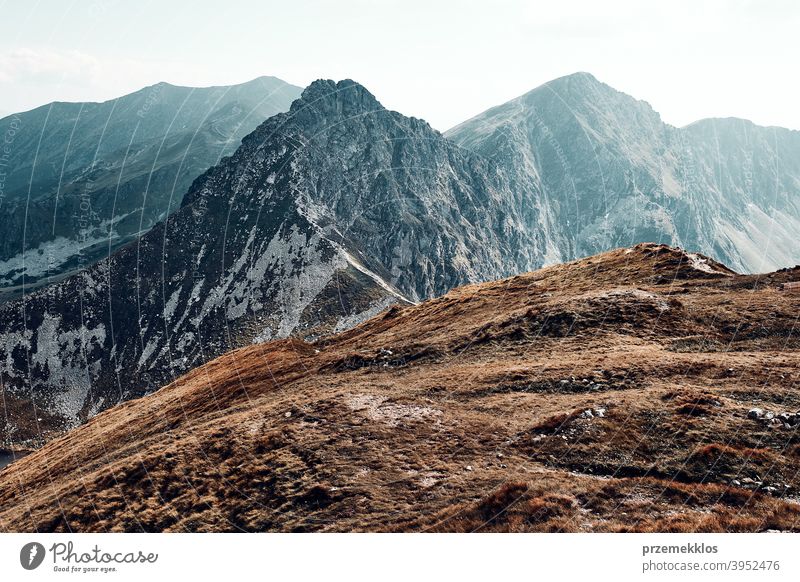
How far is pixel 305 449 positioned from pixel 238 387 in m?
26.9

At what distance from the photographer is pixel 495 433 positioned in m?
39.0

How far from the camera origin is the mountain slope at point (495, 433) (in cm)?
3006

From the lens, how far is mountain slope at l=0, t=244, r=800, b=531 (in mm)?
30062

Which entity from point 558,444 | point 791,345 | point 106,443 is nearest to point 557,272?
point 791,345
